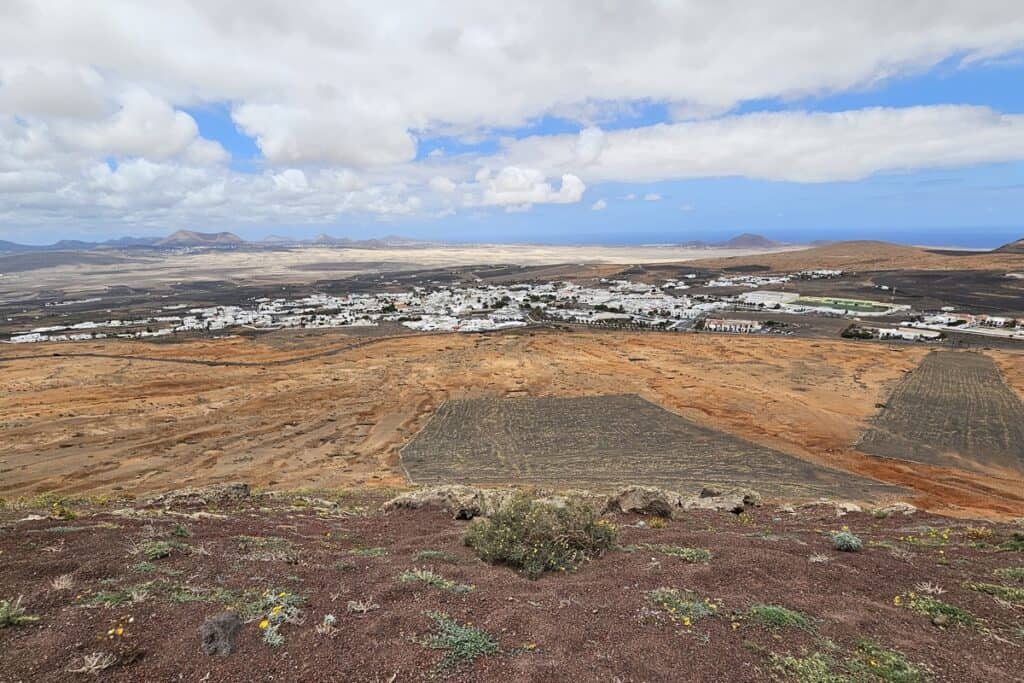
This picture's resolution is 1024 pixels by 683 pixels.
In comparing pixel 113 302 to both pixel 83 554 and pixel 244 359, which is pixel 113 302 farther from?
pixel 83 554

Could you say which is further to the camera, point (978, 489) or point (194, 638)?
point (978, 489)

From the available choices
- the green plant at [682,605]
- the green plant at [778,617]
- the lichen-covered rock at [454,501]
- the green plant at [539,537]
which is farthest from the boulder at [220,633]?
the lichen-covered rock at [454,501]

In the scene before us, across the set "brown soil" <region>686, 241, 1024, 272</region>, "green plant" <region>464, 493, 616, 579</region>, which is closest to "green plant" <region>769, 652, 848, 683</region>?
"green plant" <region>464, 493, 616, 579</region>

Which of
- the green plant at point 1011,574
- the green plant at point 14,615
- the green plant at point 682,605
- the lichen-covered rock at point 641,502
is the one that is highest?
the green plant at point 14,615

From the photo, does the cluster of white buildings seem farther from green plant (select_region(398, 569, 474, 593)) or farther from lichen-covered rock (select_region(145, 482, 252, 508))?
green plant (select_region(398, 569, 474, 593))

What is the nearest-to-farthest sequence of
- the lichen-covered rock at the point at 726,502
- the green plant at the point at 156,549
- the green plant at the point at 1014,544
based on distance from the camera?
the green plant at the point at 156,549
the green plant at the point at 1014,544
the lichen-covered rock at the point at 726,502

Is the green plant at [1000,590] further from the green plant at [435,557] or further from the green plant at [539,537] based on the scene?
the green plant at [435,557]

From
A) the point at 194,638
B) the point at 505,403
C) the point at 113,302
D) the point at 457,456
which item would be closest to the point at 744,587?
the point at 194,638
